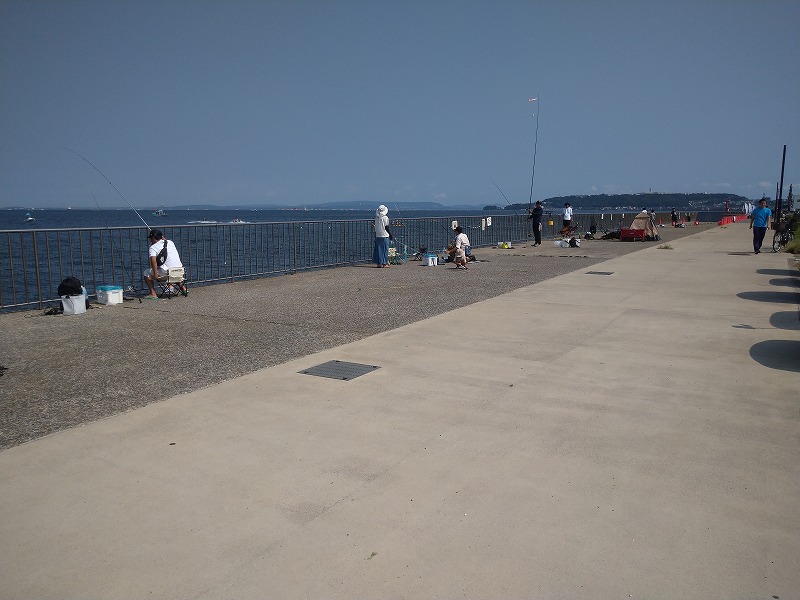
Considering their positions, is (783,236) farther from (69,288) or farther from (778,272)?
(69,288)

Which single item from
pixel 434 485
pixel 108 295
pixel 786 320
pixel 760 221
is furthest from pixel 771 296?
pixel 108 295

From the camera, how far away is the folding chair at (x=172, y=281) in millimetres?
11711

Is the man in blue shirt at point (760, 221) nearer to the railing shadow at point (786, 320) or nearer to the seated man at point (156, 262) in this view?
the railing shadow at point (786, 320)

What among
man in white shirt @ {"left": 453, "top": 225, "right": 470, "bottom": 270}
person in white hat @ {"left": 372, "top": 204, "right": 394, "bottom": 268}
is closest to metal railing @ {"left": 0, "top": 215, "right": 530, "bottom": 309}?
person in white hat @ {"left": 372, "top": 204, "right": 394, "bottom": 268}

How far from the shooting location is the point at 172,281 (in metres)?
11.8

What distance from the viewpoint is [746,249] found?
23.6m

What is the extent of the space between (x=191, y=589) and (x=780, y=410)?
482 centimetres

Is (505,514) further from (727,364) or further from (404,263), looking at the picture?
(404,263)

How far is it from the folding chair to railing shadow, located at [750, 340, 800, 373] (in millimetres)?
9106

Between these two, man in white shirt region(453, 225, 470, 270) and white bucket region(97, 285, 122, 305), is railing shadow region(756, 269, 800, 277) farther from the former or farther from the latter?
white bucket region(97, 285, 122, 305)

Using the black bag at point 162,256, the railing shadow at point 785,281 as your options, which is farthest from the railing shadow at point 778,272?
the black bag at point 162,256

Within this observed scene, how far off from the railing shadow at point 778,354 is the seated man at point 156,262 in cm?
920

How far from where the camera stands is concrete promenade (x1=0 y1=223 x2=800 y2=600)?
3.16m

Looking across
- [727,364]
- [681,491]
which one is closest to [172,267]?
[727,364]
